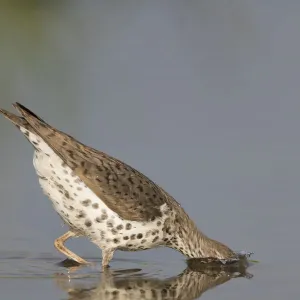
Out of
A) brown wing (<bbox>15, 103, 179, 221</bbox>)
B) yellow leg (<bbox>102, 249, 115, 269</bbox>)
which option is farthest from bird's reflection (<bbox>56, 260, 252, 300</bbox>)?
brown wing (<bbox>15, 103, 179, 221</bbox>)

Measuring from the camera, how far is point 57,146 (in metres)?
15.5

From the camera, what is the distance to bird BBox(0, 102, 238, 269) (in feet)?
51.1

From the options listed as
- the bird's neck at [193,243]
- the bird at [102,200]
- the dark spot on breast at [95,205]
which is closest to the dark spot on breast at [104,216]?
the bird at [102,200]

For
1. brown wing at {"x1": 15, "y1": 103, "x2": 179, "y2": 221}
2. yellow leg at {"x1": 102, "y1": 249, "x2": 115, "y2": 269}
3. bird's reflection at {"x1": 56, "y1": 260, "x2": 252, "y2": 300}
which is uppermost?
brown wing at {"x1": 15, "y1": 103, "x2": 179, "y2": 221}

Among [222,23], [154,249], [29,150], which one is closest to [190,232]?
[154,249]

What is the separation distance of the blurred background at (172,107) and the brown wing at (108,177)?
644mm

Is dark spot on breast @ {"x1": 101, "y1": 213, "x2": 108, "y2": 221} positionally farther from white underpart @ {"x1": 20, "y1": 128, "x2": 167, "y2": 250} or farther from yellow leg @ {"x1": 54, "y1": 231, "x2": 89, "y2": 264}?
yellow leg @ {"x1": 54, "y1": 231, "x2": 89, "y2": 264}

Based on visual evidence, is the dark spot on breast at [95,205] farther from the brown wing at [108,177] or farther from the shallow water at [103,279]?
the shallow water at [103,279]

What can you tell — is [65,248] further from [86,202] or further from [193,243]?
[193,243]

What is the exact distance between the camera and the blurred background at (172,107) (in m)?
16.9

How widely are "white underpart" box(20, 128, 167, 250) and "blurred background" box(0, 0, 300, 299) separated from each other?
0.45m

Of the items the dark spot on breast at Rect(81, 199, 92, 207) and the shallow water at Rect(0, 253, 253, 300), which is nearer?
the shallow water at Rect(0, 253, 253, 300)

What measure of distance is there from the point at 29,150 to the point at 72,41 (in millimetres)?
2822

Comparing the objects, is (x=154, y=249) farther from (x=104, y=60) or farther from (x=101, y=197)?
(x=104, y=60)
